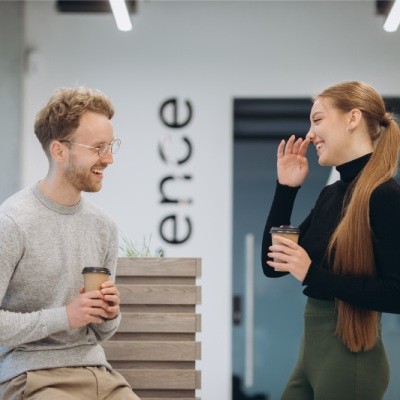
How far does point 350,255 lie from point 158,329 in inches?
52.2

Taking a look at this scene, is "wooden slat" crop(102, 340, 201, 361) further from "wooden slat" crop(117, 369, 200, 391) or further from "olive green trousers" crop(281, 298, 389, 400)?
"olive green trousers" crop(281, 298, 389, 400)

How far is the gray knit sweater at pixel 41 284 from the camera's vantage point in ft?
7.23

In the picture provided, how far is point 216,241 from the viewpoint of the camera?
5.82m

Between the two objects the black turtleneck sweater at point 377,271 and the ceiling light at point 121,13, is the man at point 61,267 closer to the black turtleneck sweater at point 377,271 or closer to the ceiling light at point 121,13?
the black turtleneck sweater at point 377,271

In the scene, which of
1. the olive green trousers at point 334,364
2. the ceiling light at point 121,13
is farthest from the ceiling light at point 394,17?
the olive green trousers at point 334,364

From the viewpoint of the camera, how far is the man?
7.25 feet

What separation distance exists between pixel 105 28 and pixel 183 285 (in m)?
3.29

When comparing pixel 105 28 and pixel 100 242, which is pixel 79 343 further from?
pixel 105 28

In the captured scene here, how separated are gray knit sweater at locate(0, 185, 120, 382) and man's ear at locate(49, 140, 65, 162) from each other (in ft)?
0.41

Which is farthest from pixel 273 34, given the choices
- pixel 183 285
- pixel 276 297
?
pixel 183 285

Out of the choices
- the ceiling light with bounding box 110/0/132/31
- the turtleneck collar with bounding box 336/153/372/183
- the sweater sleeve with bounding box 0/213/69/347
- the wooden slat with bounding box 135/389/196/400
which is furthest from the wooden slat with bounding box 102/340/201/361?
the ceiling light with bounding box 110/0/132/31

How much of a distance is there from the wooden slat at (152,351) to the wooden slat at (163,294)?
18 centimetres

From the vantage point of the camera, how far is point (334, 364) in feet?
7.06

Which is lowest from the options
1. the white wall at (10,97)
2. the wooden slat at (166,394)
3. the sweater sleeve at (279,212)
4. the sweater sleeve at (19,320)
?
the wooden slat at (166,394)
